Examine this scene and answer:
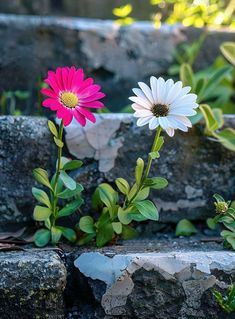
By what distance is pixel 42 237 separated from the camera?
1.60m

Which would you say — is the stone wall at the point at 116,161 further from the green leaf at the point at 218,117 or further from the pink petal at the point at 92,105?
the pink petal at the point at 92,105

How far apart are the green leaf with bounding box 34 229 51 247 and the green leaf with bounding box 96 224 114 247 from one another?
13cm

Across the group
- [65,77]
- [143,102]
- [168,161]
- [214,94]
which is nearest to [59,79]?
[65,77]

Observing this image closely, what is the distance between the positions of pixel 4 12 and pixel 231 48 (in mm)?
1170

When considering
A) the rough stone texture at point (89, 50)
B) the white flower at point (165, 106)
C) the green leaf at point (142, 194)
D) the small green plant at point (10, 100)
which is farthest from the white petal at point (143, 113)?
the rough stone texture at point (89, 50)

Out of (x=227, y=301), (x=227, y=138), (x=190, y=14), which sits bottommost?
(x=227, y=301)

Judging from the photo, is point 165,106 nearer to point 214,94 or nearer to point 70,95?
point 70,95

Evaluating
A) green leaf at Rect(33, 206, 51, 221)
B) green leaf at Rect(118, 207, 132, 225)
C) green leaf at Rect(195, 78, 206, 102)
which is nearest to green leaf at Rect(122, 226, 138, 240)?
green leaf at Rect(118, 207, 132, 225)

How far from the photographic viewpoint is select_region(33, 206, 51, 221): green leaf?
157cm

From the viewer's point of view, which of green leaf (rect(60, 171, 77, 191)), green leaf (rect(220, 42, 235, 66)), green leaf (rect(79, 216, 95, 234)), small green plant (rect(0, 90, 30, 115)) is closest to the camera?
green leaf (rect(60, 171, 77, 191))

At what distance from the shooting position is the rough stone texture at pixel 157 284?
1446mm

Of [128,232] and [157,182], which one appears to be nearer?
[157,182]

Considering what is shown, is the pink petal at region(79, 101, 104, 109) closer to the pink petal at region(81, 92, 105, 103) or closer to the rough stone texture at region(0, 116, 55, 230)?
the pink petal at region(81, 92, 105, 103)

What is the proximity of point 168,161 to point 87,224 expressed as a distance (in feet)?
1.15
